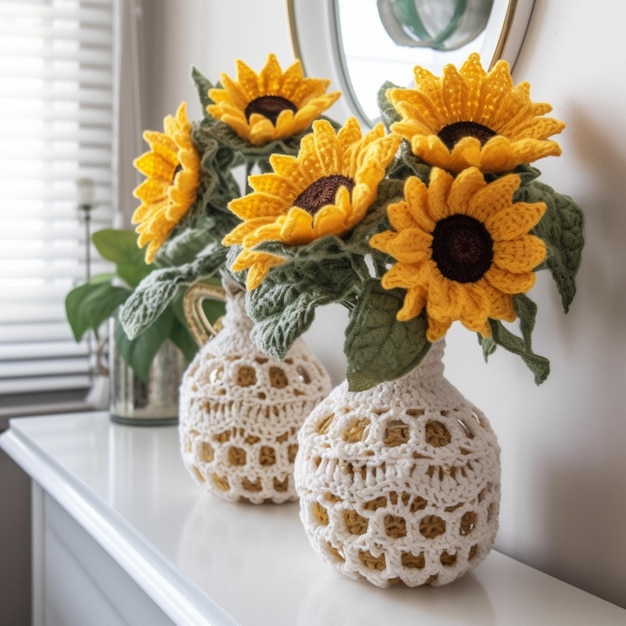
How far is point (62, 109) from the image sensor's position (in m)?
1.65

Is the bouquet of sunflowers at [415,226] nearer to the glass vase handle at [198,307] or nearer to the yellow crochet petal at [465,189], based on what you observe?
the yellow crochet petal at [465,189]

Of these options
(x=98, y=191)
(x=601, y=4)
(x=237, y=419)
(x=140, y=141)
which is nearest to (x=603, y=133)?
(x=601, y=4)

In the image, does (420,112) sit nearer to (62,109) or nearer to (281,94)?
(281,94)

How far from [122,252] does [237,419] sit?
510 mm

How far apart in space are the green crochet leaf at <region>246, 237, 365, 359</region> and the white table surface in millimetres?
190

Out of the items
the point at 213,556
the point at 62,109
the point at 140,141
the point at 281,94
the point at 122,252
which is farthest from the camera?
the point at 62,109

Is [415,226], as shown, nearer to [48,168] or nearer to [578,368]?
[578,368]

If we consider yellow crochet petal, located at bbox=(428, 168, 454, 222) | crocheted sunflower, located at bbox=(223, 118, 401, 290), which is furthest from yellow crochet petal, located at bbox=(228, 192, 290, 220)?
yellow crochet petal, located at bbox=(428, 168, 454, 222)

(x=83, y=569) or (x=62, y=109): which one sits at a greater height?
(x=62, y=109)

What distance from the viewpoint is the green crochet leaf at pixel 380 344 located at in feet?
1.77

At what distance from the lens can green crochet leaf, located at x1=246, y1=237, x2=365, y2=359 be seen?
22.0 inches

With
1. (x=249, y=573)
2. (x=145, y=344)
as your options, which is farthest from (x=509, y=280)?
(x=145, y=344)

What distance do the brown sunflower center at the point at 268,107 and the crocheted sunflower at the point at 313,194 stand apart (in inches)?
8.6

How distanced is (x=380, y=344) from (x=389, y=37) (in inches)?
17.4
